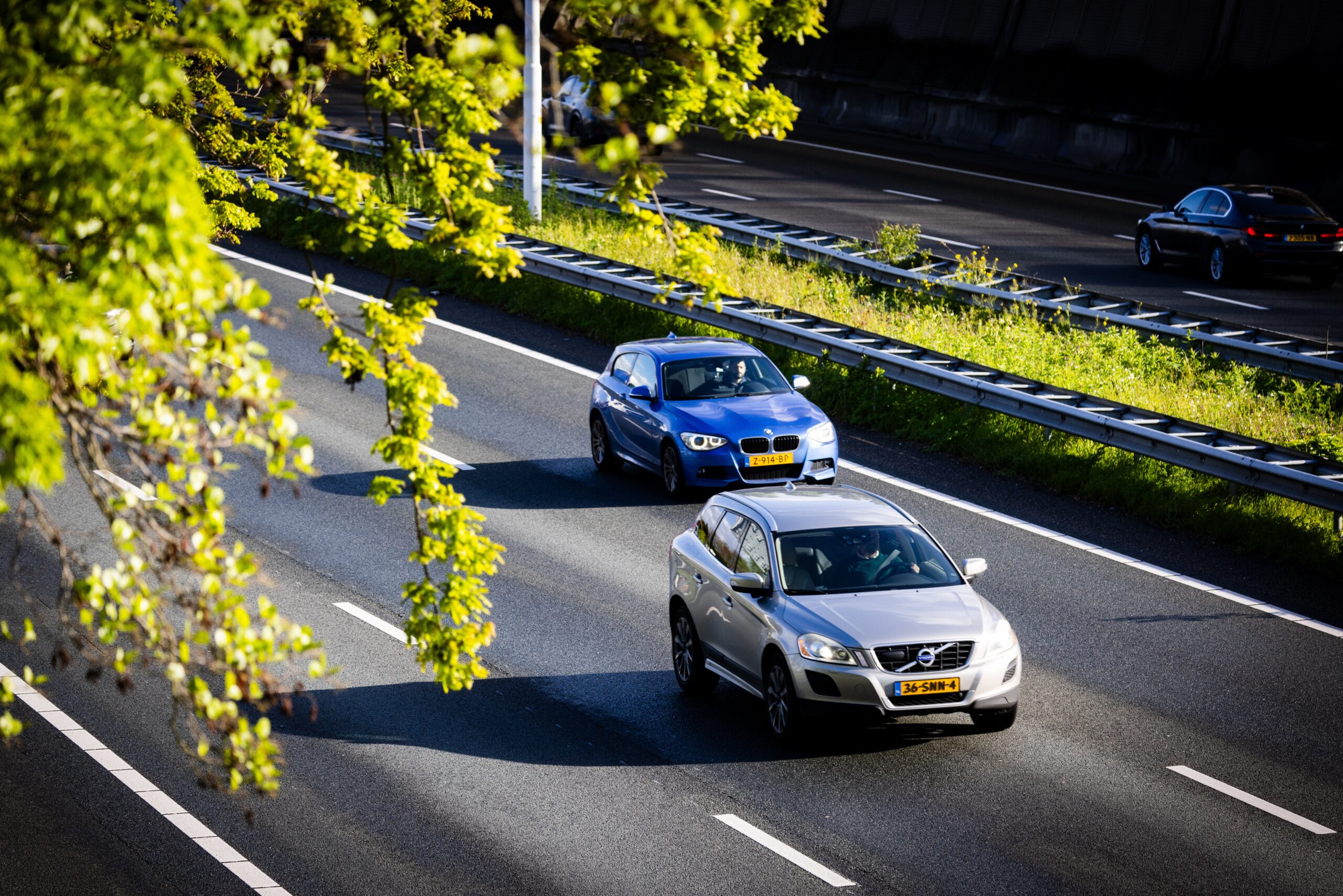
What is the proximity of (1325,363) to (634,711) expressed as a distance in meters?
11.6

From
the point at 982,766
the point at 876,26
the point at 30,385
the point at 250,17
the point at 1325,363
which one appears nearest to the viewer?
the point at 30,385

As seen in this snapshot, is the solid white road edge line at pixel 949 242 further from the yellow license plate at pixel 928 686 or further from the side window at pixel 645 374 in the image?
the yellow license plate at pixel 928 686

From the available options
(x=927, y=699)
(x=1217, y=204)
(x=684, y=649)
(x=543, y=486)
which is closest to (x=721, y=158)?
(x=1217, y=204)

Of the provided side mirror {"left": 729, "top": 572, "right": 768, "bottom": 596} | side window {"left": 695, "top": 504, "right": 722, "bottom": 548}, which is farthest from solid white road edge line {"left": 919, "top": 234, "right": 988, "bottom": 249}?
side mirror {"left": 729, "top": 572, "right": 768, "bottom": 596}

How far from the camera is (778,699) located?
1182 cm

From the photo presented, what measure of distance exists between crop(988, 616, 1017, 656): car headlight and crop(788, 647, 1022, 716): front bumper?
0.04m

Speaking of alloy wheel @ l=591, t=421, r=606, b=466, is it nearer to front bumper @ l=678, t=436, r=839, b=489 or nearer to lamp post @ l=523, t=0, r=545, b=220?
front bumper @ l=678, t=436, r=839, b=489

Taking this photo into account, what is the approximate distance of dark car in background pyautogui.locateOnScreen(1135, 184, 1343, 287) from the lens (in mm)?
27172

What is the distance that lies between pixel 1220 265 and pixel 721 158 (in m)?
16.2

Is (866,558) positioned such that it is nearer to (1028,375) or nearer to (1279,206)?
(1028,375)

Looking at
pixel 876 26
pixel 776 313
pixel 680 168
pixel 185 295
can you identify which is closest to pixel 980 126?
pixel 876 26

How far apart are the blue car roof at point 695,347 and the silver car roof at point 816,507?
18.8 feet

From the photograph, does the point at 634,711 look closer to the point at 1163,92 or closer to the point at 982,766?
the point at 982,766

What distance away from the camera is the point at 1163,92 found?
Answer: 36531 millimetres
